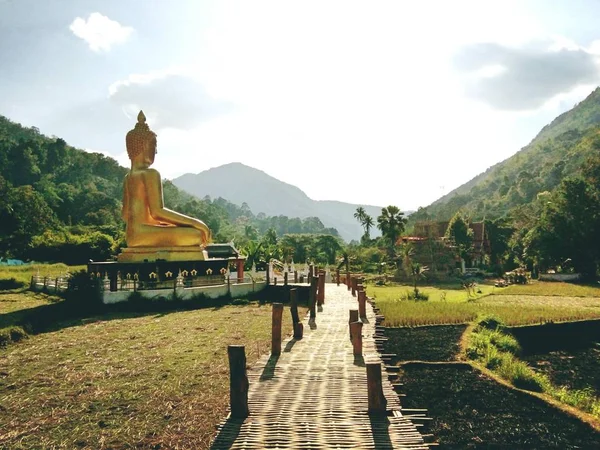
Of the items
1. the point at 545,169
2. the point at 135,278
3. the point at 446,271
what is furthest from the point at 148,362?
the point at 545,169

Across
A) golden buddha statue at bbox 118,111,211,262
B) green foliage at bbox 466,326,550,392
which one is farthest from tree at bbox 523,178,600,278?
golden buddha statue at bbox 118,111,211,262

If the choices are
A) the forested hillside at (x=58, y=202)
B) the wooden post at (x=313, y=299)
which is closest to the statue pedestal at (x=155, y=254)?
the wooden post at (x=313, y=299)

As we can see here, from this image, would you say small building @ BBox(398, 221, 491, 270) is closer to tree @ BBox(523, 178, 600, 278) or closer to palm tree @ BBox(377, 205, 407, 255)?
palm tree @ BBox(377, 205, 407, 255)

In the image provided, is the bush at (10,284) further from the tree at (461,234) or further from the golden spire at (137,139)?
the tree at (461,234)

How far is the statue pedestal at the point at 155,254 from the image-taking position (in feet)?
70.1

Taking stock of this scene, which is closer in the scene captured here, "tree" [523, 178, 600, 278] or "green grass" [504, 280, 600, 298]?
"green grass" [504, 280, 600, 298]

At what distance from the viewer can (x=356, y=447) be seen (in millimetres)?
6203

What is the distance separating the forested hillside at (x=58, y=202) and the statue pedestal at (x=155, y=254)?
17.2m

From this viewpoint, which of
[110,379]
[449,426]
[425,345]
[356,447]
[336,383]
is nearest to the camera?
[356,447]

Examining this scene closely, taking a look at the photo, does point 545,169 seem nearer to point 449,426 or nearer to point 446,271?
point 446,271

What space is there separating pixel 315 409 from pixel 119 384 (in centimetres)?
468

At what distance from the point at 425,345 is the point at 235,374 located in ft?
36.7

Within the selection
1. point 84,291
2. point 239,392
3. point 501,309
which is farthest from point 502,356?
point 84,291

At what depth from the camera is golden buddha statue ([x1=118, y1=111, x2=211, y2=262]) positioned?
71.4 feet
